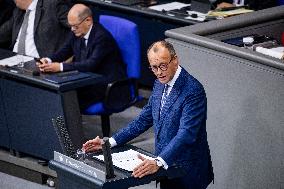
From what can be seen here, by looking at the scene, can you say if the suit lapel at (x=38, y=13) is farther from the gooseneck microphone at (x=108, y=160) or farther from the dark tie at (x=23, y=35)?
the gooseneck microphone at (x=108, y=160)

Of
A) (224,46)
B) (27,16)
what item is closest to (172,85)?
(224,46)

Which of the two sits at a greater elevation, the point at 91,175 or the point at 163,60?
the point at 163,60

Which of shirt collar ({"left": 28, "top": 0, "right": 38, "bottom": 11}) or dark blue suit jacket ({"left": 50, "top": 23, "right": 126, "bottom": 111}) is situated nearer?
dark blue suit jacket ({"left": 50, "top": 23, "right": 126, "bottom": 111})

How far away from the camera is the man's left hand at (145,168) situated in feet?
11.8

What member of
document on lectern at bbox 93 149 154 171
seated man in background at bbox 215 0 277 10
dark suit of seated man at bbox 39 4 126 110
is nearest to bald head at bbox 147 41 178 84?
document on lectern at bbox 93 149 154 171

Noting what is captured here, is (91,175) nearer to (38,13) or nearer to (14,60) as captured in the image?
(14,60)

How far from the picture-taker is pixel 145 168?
360cm

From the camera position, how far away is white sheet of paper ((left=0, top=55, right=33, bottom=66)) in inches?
235

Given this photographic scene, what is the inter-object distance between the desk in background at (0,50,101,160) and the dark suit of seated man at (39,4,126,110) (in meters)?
0.24

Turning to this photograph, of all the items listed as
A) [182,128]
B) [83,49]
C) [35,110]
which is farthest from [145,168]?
[83,49]

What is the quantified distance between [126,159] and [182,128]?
319mm

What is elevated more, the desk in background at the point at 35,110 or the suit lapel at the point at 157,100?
the suit lapel at the point at 157,100

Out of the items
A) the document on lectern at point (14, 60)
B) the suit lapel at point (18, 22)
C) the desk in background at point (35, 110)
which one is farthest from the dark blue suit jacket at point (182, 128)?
the suit lapel at point (18, 22)

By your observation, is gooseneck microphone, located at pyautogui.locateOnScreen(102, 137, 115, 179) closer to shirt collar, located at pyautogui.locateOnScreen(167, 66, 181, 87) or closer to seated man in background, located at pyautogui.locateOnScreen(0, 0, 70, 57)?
shirt collar, located at pyautogui.locateOnScreen(167, 66, 181, 87)
